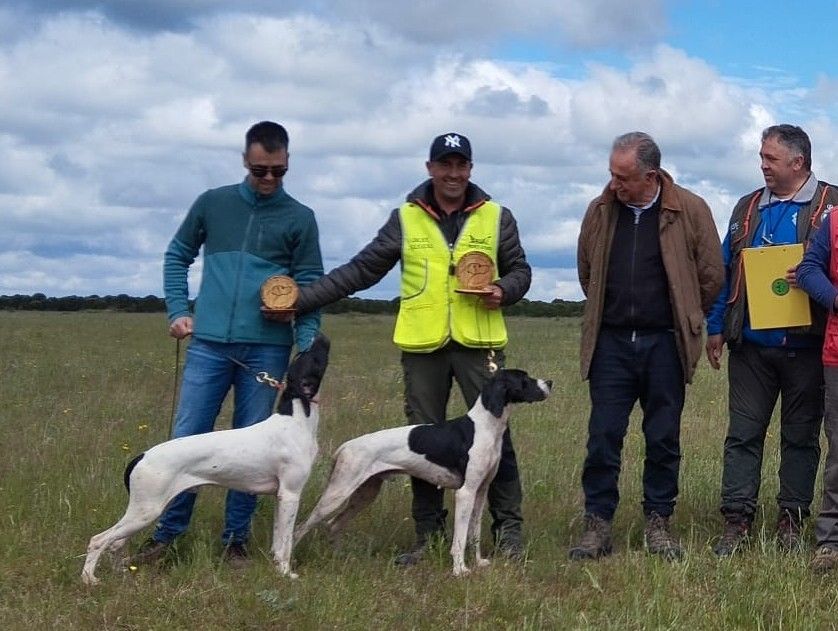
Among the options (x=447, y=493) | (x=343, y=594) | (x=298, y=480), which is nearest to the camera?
(x=343, y=594)

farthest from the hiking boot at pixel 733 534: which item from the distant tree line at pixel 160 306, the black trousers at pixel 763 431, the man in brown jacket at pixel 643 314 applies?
the distant tree line at pixel 160 306

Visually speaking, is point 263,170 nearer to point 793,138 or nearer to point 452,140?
point 452,140

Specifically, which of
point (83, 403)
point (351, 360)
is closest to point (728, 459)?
point (83, 403)

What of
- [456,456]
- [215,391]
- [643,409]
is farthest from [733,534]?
[215,391]

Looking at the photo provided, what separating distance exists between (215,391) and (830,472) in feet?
11.7

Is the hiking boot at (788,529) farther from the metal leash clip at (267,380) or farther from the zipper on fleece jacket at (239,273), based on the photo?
the zipper on fleece jacket at (239,273)

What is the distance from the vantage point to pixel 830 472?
269 inches

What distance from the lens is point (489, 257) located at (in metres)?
6.97

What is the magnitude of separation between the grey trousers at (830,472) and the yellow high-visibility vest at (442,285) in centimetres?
189

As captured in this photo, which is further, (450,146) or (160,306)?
(160,306)

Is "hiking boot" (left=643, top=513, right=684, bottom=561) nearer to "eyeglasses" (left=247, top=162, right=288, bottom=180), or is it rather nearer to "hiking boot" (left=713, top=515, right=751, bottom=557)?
"hiking boot" (left=713, top=515, right=751, bottom=557)

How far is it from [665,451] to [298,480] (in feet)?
7.36

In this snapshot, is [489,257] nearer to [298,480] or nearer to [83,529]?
[298,480]

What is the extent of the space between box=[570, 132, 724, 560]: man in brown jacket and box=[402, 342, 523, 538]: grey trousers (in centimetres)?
47
